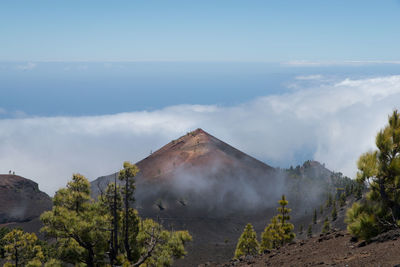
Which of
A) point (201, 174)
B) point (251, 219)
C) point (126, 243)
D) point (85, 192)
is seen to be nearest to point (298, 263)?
point (126, 243)

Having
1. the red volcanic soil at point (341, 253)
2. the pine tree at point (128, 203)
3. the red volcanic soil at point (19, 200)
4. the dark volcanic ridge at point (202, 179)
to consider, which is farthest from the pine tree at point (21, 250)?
the dark volcanic ridge at point (202, 179)

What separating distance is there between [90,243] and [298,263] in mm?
9920

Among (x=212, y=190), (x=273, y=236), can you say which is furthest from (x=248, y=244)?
(x=212, y=190)

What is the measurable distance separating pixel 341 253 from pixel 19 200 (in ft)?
303

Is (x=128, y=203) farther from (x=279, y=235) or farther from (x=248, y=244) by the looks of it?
(x=248, y=244)

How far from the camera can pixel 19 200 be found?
8788cm

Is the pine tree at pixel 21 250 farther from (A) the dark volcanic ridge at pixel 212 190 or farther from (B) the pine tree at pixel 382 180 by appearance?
(A) the dark volcanic ridge at pixel 212 190

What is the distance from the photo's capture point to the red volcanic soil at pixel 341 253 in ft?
32.2

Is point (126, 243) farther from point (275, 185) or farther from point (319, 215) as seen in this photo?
point (275, 185)

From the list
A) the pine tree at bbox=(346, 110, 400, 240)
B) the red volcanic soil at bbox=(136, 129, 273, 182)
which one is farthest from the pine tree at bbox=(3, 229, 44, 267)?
the red volcanic soil at bbox=(136, 129, 273, 182)

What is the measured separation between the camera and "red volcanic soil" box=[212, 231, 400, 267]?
32.2ft

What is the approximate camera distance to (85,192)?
726 inches

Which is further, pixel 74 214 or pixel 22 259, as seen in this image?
pixel 22 259

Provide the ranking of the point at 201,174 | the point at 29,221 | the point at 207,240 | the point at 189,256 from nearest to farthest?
the point at 189,256, the point at 207,240, the point at 29,221, the point at 201,174
